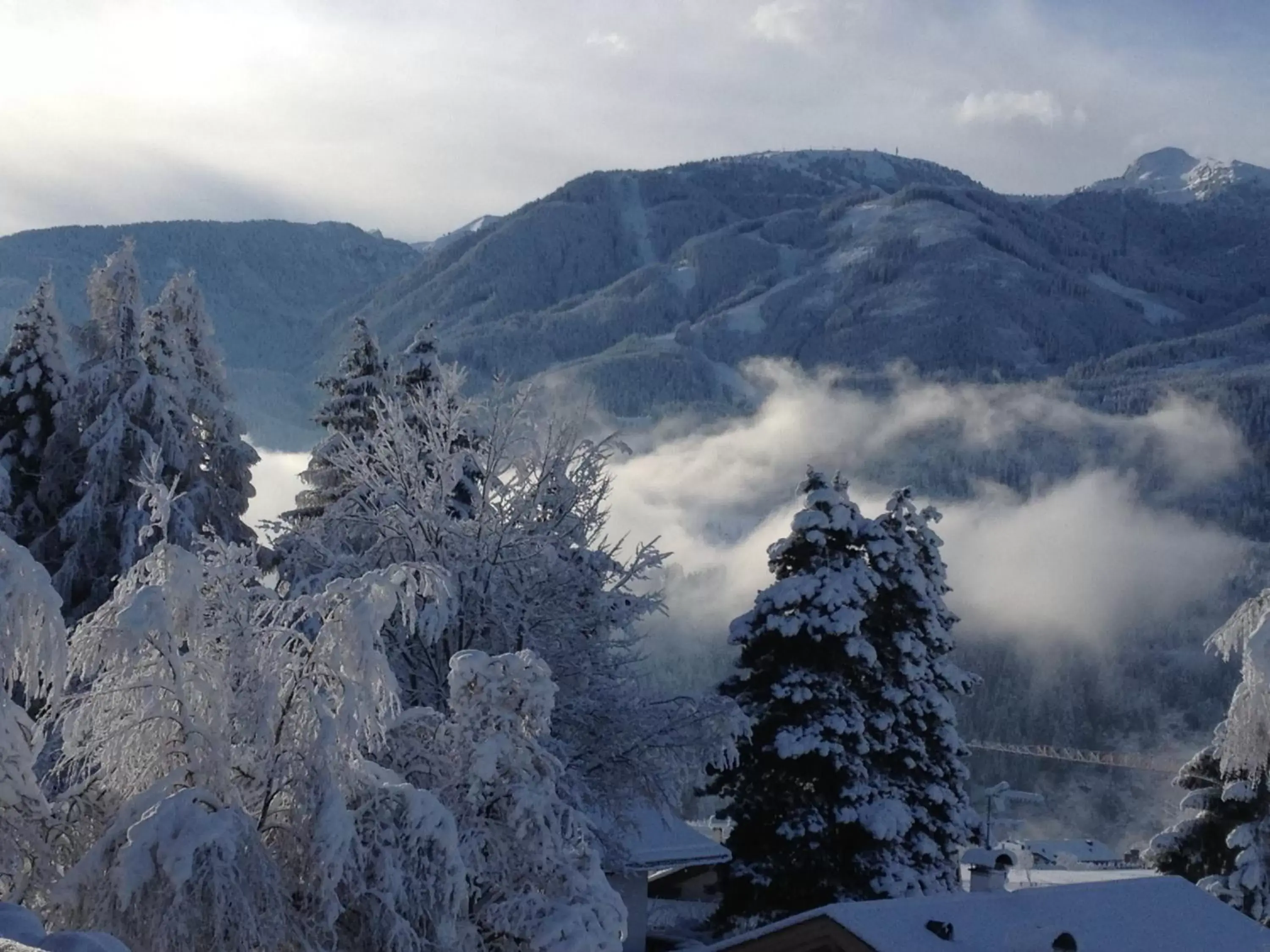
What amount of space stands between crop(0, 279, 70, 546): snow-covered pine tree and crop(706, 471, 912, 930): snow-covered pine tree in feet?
37.5

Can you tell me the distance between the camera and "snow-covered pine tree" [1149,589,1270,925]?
14.3 metres

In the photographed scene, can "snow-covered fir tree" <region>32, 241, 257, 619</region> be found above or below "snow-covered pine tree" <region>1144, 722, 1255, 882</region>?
above

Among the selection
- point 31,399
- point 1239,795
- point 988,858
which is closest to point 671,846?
point 988,858

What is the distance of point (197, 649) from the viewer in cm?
893

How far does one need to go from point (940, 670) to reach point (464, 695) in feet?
53.7

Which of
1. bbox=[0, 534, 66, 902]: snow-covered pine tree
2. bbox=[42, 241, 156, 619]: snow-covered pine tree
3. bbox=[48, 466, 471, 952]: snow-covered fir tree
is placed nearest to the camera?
bbox=[48, 466, 471, 952]: snow-covered fir tree

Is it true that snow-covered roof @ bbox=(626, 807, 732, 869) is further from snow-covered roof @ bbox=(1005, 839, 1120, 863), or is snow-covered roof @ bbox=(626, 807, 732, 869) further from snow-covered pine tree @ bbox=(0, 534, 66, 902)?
snow-covered roof @ bbox=(1005, 839, 1120, 863)

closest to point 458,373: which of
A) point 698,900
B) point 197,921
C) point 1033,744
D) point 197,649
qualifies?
point 197,649

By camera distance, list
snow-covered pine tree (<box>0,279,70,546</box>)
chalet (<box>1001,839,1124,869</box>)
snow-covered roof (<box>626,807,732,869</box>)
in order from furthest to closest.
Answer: chalet (<box>1001,839,1124,869</box>) < snow-covered pine tree (<box>0,279,70,546</box>) < snow-covered roof (<box>626,807,732,869</box>)

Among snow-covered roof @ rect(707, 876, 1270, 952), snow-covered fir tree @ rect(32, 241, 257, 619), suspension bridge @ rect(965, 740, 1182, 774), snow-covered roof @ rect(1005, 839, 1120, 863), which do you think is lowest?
suspension bridge @ rect(965, 740, 1182, 774)

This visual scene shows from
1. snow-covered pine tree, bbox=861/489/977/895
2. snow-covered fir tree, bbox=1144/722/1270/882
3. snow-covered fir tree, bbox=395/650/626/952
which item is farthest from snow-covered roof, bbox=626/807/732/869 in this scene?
snow-covered fir tree, bbox=395/650/626/952

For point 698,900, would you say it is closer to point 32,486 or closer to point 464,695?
point 32,486

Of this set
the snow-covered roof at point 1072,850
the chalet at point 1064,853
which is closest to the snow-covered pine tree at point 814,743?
the chalet at point 1064,853

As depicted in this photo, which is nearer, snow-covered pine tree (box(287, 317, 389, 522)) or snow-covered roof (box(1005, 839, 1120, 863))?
snow-covered pine tree (box(287, 317, 389, 522))
